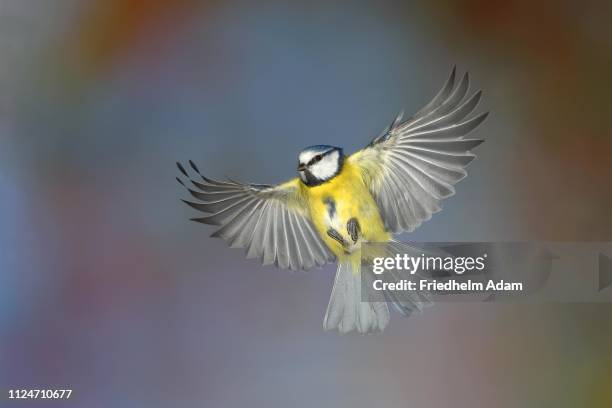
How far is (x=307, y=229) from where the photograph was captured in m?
1.45

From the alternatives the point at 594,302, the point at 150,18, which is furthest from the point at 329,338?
the point at 150,18

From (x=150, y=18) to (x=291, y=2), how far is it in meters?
0.33

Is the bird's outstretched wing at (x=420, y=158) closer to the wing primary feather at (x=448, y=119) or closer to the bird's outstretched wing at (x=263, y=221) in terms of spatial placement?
the wing primary feather at (x=448, y=119)

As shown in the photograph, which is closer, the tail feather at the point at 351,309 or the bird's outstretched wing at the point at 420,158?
the bird's outstretched wing at the point at 420,158

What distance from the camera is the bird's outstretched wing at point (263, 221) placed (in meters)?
1.44

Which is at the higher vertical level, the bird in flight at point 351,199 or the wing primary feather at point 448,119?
the wing primary feather at point 448,119

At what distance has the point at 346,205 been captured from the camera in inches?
53.4

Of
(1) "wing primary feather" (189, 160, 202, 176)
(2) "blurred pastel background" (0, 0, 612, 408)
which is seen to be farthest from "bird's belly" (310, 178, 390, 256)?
(1) "wing primary feather" (189, 160, 202, 176)

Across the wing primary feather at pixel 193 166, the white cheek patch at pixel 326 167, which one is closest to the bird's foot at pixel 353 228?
the white cheek patch at pixel 326 167

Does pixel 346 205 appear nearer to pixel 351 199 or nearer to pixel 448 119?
pixel 351 199

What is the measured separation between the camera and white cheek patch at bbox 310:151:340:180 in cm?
133

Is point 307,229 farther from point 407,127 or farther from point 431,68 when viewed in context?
point 431,68

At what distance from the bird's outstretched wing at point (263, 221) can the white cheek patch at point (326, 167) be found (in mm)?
112

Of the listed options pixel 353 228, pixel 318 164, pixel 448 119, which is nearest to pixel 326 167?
pixel 318 164
